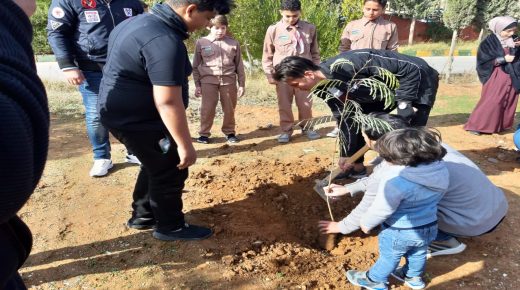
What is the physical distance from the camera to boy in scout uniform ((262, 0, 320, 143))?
4.98m

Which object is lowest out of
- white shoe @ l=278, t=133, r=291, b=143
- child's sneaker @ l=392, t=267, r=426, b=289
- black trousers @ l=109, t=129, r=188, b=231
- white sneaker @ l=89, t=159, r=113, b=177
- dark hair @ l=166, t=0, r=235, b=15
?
child's sneaker @ l=392, t=267, r=426, b=289

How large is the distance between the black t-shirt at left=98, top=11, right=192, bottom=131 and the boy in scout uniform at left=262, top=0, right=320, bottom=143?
2.72m

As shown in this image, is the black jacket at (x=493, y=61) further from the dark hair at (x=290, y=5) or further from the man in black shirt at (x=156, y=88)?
the man in black shirt at (x=156, y=88)

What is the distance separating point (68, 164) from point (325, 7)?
7.05 metres

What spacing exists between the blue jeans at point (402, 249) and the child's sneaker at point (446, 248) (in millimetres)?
446

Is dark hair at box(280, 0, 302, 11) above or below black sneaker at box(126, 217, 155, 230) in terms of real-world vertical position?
above

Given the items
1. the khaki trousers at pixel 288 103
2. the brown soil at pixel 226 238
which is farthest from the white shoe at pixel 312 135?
the brown soil at pixel 226 238

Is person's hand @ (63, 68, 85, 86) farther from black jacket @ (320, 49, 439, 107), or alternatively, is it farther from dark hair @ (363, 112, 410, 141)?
dark hair @ (363, 112, 410, 141)

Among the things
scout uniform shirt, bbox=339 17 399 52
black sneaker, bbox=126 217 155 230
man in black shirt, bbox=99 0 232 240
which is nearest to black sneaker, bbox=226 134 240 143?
scout uniform shirt, bbox=339 17 399 52

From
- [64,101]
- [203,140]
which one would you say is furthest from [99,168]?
[64,101]

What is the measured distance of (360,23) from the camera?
514cm

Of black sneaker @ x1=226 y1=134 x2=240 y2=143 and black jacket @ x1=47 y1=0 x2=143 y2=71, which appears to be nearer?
black jacket @ x1=47 y1=0 x2=143 y2=71

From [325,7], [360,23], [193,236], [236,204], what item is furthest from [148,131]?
[325,7]

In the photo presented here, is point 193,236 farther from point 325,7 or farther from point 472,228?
point 325,7
